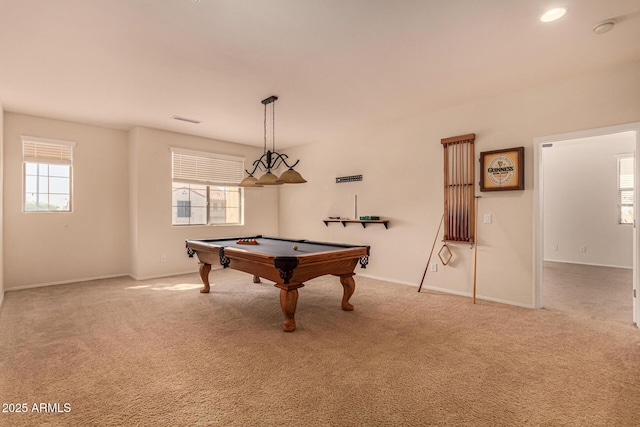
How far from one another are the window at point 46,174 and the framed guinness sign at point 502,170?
605 cm

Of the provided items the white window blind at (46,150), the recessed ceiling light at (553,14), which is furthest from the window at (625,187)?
the white window blind at (46,150)

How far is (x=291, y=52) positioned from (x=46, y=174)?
4489 millimetres

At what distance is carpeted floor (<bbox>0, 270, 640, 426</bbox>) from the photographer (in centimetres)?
180

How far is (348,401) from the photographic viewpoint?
191 centimetres

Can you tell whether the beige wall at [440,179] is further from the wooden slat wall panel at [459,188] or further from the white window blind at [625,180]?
the white window blind at [625,180]

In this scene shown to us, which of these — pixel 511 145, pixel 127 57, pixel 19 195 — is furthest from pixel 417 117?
pixel 19 195

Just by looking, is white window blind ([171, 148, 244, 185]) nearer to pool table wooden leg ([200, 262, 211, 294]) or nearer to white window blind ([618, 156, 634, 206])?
pool table wooden leg ([200, 262, 211, 294])

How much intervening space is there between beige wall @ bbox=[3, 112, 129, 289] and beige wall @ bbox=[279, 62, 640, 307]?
335cm

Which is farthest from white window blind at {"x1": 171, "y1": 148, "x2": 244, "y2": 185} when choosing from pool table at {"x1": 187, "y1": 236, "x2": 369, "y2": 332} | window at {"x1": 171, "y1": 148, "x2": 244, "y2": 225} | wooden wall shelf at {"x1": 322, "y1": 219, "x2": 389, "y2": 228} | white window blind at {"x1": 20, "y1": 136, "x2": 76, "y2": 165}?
pool table at {"x1": 187, "y1": 236, "x2": 369, "y2": 332}

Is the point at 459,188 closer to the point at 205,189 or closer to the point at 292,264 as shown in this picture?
the point at 292,264

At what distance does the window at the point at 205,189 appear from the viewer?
5.93m

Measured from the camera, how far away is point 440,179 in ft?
15.1

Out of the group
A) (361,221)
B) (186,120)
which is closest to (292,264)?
(361,221)

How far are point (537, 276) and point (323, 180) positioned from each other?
12.5 feet
